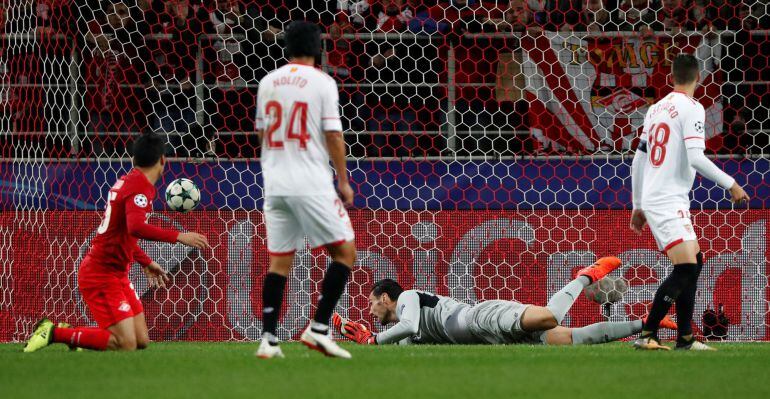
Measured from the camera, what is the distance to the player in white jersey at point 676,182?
621 cm

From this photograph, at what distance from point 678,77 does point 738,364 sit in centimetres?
161

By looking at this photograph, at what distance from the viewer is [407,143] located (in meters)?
9.20

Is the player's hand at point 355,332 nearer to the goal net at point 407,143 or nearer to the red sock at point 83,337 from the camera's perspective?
the goal net at point 407,143

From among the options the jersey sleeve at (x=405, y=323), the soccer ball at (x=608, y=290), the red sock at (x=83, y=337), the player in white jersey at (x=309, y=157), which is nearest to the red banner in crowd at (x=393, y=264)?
the soccer ball at (x=608, y=290)

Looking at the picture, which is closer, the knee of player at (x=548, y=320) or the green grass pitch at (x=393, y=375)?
the green grass pitch at (x=393, y=375)

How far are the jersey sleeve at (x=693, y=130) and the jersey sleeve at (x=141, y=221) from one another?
8.76 feet

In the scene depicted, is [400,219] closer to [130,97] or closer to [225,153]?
[225,153]

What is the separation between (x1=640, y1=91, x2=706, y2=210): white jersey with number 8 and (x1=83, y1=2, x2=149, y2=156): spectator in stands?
4.06 metres

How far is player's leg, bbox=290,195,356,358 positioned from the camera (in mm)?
5367

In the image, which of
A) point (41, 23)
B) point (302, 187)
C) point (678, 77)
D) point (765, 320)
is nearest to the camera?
point (302, 187)

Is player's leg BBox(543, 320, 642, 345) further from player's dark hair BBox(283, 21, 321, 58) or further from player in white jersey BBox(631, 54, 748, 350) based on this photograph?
player's dark hair BBox(283, 21, 321, 58)

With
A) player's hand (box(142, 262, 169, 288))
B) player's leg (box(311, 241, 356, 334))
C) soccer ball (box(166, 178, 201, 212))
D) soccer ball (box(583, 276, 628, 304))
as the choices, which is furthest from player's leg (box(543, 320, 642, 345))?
player's leg (box(311, 241, 356, 334))

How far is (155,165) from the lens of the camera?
6.56 m

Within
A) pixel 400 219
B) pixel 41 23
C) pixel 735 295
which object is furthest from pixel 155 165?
pixel 735 295
